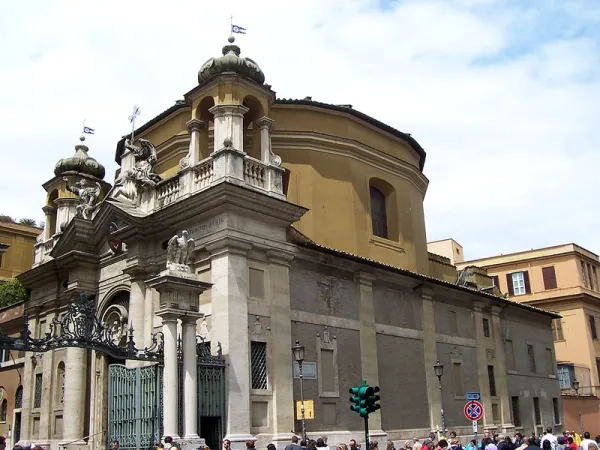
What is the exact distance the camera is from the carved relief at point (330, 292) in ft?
68.0

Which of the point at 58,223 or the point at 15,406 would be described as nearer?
the point at 58,223

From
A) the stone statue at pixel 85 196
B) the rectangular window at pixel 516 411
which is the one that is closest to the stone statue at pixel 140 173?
the stone statue at pixel 85 196

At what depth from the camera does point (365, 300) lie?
22203 millimetres

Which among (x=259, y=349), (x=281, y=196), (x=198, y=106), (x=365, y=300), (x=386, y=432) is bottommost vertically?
(x=386, y=432)

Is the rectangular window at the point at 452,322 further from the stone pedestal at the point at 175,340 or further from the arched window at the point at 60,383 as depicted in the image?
the arched window at the point at 60,383

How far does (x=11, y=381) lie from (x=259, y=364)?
58.2 feet

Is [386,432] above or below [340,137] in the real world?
below

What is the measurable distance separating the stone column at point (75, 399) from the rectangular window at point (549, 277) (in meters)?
35.6

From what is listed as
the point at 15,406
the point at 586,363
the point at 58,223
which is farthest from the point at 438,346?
the point at 586,363

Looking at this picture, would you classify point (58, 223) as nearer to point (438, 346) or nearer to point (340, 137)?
point (340, 137)

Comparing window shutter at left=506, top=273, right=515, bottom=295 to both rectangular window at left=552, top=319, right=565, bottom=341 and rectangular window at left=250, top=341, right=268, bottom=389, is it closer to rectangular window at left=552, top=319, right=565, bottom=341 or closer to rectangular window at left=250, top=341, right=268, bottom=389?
rectangular window at left=552, top=319, right=565, bottom=341

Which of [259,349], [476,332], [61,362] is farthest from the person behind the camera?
[476,332]

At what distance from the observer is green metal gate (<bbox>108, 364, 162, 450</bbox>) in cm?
1648

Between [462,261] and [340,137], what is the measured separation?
31.7 metres
